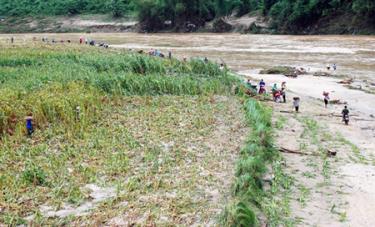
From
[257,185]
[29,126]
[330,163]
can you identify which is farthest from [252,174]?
[29,126]

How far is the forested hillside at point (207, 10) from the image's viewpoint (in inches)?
2479

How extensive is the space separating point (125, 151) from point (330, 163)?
549 cm

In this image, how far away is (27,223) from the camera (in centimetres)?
868

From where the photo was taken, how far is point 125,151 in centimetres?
1254

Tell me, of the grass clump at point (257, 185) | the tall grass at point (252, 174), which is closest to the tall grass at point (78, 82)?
the tall grass at point (252, 174)

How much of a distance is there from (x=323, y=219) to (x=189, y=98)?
11.2 m

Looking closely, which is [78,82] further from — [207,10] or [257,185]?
[207,10]

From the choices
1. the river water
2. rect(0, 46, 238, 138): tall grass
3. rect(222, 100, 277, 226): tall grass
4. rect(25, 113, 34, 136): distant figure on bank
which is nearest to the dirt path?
rect(222, 100, 277, 226): tall grass

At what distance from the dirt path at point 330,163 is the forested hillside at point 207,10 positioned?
44100 mm

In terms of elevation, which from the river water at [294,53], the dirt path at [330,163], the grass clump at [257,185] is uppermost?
the grass clump at [257,185]

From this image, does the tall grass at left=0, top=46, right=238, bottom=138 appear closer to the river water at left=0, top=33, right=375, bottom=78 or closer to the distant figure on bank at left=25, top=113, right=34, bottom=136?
the distant figure on bank at left=25, top=113, right=34, bottom=136

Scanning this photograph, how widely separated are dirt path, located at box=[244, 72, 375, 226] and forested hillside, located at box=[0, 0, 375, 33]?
145 feet

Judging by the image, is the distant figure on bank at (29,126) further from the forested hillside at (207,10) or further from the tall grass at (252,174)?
the forested hillside at (207,10)

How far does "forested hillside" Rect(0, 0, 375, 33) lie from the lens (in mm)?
62969
